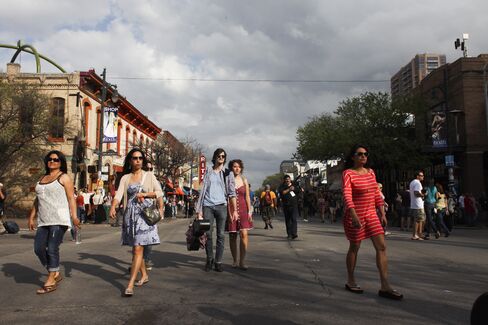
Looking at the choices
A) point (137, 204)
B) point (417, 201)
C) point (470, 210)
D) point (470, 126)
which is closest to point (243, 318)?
point (137, 204)

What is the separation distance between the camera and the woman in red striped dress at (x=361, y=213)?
531cm

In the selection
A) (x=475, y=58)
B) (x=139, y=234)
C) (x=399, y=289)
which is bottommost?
(x=399, y=289)

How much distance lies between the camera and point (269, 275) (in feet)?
22.4

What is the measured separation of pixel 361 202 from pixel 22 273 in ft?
17.4

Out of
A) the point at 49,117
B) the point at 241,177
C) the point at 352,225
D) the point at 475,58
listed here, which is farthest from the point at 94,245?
the point at 475,58

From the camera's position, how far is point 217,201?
7184 mm

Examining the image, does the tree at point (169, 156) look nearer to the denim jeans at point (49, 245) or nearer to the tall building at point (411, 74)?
the tall building at point (411, 74)

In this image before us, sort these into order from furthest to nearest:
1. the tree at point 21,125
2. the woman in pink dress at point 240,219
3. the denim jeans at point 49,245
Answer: the tree at point 21,125
the woman in pink dress at point 240,219
the denim jeans at point 49,245

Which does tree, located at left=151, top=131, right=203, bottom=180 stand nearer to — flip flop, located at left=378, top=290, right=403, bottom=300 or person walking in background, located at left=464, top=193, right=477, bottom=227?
person walking in background, located at left=464, top=193, right=477, bottom=227

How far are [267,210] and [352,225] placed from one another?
12.8m

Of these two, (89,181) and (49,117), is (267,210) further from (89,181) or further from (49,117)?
(89,181)

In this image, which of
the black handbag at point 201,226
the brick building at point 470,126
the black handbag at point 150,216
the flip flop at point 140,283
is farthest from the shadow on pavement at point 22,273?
the brick building at point 470,126

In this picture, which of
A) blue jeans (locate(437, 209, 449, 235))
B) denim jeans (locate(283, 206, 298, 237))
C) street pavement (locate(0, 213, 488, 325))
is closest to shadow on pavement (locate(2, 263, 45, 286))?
street pavement (locate(0, 213, 488, 325))

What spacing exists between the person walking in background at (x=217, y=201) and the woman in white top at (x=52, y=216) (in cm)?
202
